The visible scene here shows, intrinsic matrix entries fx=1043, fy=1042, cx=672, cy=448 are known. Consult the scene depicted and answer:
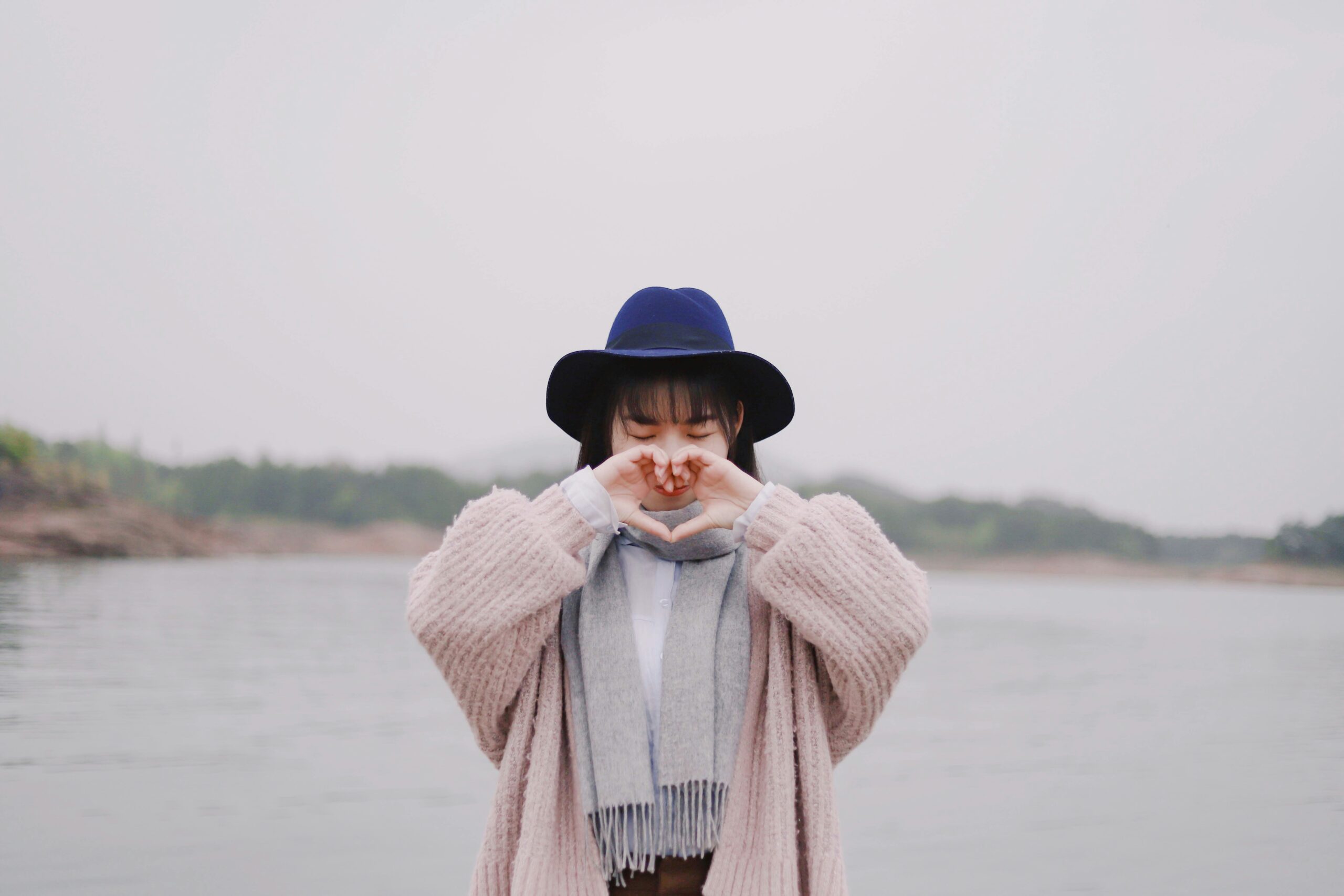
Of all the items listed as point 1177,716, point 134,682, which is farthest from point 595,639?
point 1177,716

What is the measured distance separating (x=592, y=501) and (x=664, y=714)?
0.29 m

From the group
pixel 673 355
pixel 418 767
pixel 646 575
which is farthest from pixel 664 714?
pixel 418 767

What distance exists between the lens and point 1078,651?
14.4 m

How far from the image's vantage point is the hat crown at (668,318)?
145cm

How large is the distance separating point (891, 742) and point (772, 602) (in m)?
6.86

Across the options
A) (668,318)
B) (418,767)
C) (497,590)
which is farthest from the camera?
(418,767)

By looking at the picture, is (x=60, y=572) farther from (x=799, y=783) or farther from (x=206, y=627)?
(x=799, y=783)

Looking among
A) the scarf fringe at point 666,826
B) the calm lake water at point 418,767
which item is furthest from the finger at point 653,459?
the calm lake water at point 418,767

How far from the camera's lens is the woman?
132 cm

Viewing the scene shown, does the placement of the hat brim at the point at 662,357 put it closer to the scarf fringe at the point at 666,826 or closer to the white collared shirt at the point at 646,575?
the white collared shirt at the point at 646,575

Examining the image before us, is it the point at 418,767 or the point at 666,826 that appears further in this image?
the point at 418,767

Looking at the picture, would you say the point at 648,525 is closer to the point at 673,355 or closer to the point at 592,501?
the point at 592,501

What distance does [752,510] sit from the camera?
1.36 m

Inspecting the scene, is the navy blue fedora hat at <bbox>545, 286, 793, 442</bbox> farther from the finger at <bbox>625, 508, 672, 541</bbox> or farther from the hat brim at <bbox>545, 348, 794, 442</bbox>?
the finger at <bbox>625, 508, 672, 541</bbox>
